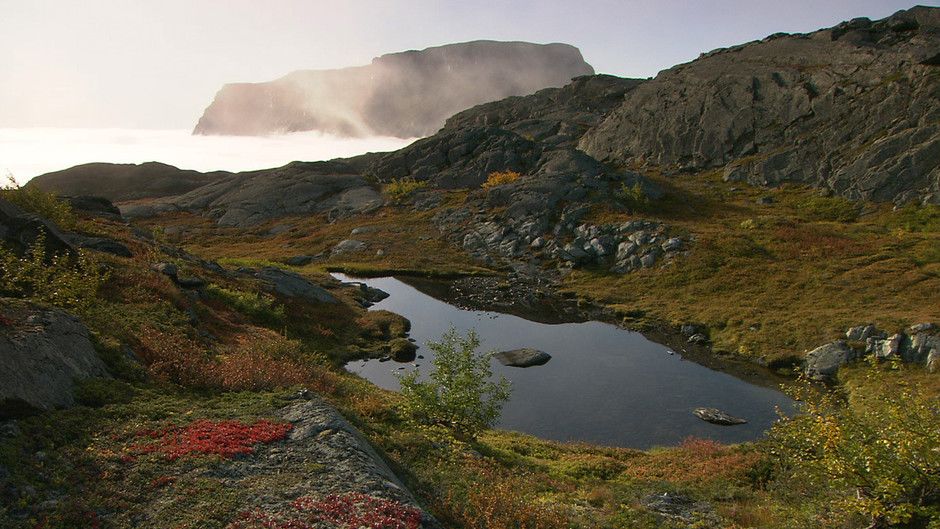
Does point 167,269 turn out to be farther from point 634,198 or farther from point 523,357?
point 634,198

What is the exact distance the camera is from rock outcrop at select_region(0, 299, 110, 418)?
13.5 meters

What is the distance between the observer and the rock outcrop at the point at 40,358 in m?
13.5

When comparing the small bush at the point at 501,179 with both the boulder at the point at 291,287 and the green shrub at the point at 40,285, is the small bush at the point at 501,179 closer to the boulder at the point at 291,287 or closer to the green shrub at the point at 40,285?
→ the boulder at the point at 291,287

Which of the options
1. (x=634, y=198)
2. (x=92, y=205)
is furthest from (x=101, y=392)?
(x=92, y=205)

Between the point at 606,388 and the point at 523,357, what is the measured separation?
7.78 metres

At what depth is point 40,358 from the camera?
15.2 metres

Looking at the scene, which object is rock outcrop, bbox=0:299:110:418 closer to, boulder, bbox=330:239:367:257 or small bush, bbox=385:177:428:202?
boulder, bbox=330:239:367:257

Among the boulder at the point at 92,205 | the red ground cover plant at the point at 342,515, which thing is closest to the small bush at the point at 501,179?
the boulder at the point at 92,205

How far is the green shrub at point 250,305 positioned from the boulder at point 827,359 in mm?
39825

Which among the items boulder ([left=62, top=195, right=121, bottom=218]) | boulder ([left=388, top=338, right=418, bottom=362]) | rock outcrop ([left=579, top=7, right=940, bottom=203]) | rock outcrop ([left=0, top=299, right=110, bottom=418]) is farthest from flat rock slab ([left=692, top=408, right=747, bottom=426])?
boulder ([left=62, top=195, right=121, bottom=218])

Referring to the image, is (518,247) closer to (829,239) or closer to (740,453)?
(829,239)

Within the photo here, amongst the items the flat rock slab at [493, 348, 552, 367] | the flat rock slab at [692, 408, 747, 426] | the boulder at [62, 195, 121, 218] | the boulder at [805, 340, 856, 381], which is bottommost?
the flat rock slab at [692, 408, 747, 426]

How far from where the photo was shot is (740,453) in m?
25.7

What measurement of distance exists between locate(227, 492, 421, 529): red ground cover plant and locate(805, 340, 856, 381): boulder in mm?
35546
